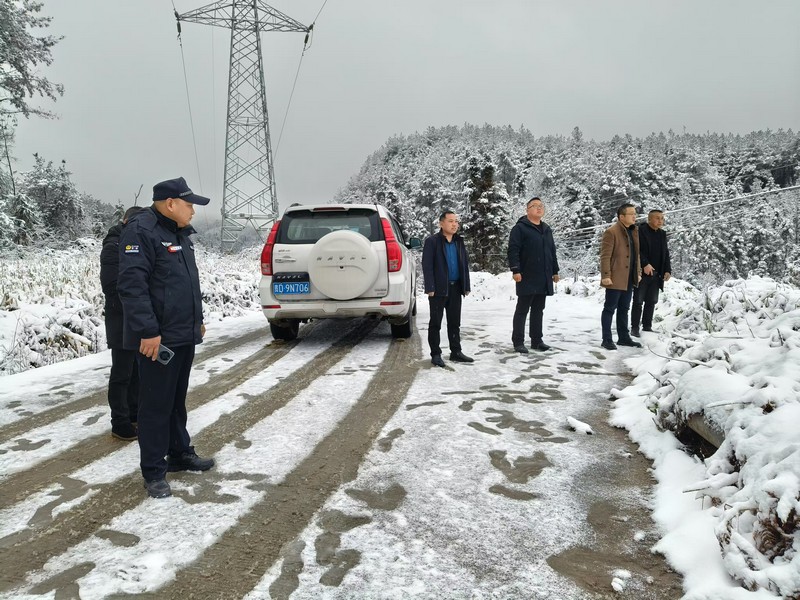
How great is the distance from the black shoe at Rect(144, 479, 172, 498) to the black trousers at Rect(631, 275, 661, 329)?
698 centimetres

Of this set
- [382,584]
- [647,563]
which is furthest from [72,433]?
[647,563]

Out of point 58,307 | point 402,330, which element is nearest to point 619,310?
point 402,330

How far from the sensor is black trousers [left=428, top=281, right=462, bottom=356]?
6.02m

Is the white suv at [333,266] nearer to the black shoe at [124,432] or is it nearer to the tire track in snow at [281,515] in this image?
the tire track in snow at [281,515]

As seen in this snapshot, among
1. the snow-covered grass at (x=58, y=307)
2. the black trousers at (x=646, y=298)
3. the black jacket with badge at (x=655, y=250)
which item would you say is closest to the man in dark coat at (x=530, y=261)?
the black trousers at (x=646, y=298)

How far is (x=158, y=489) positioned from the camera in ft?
9.24

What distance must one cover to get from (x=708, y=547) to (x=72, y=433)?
429 centimetres

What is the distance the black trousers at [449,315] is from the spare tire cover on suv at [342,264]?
0.91m

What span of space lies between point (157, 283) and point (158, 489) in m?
1.19

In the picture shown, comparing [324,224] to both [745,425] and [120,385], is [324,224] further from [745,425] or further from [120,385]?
[745,425]

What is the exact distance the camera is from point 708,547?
219cm

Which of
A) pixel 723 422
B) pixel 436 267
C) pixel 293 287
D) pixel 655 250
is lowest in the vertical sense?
pixel 723 422

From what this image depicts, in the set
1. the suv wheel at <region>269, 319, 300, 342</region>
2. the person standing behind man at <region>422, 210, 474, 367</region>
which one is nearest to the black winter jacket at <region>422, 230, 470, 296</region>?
the person standing behind man at <region>422, 210, 474, 367</region>

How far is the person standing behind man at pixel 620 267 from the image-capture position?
6.88 m
